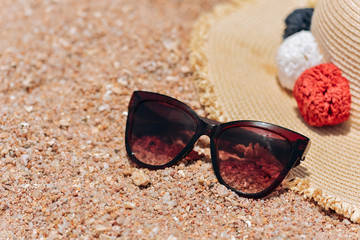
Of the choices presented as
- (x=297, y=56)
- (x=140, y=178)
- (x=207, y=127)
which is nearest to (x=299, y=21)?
(x=297, y=56)

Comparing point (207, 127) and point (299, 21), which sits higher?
point (299, 21)

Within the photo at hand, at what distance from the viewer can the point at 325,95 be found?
0.92 metres

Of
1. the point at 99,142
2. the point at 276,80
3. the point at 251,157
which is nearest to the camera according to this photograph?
the point at 251,157

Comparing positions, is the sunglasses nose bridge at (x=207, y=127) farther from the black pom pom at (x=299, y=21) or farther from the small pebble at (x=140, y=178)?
the black pom pom at (x=299, y=21)

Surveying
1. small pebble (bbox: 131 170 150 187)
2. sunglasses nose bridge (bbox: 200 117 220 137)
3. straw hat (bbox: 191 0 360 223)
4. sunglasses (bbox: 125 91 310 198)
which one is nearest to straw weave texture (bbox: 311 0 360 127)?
straw hat (bbox: 191 0 360 223)

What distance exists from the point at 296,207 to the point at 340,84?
33 centimetres

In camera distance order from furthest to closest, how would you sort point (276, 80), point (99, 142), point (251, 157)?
point (276, 80)
point (99, 142)
point (251, 157)

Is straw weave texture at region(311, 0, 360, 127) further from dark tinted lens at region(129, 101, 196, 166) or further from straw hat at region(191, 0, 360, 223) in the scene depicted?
dark tinted lens at region(129, 101, 196, 166)

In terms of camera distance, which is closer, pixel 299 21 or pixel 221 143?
pixel 221 143

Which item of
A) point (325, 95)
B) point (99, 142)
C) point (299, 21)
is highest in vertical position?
point (299, 21)

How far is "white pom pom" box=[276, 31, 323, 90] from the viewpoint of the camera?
98 cm

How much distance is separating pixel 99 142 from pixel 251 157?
406 mm

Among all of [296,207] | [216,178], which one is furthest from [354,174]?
[216,178]

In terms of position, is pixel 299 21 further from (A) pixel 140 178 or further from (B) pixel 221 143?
(A) pixel 140 178
